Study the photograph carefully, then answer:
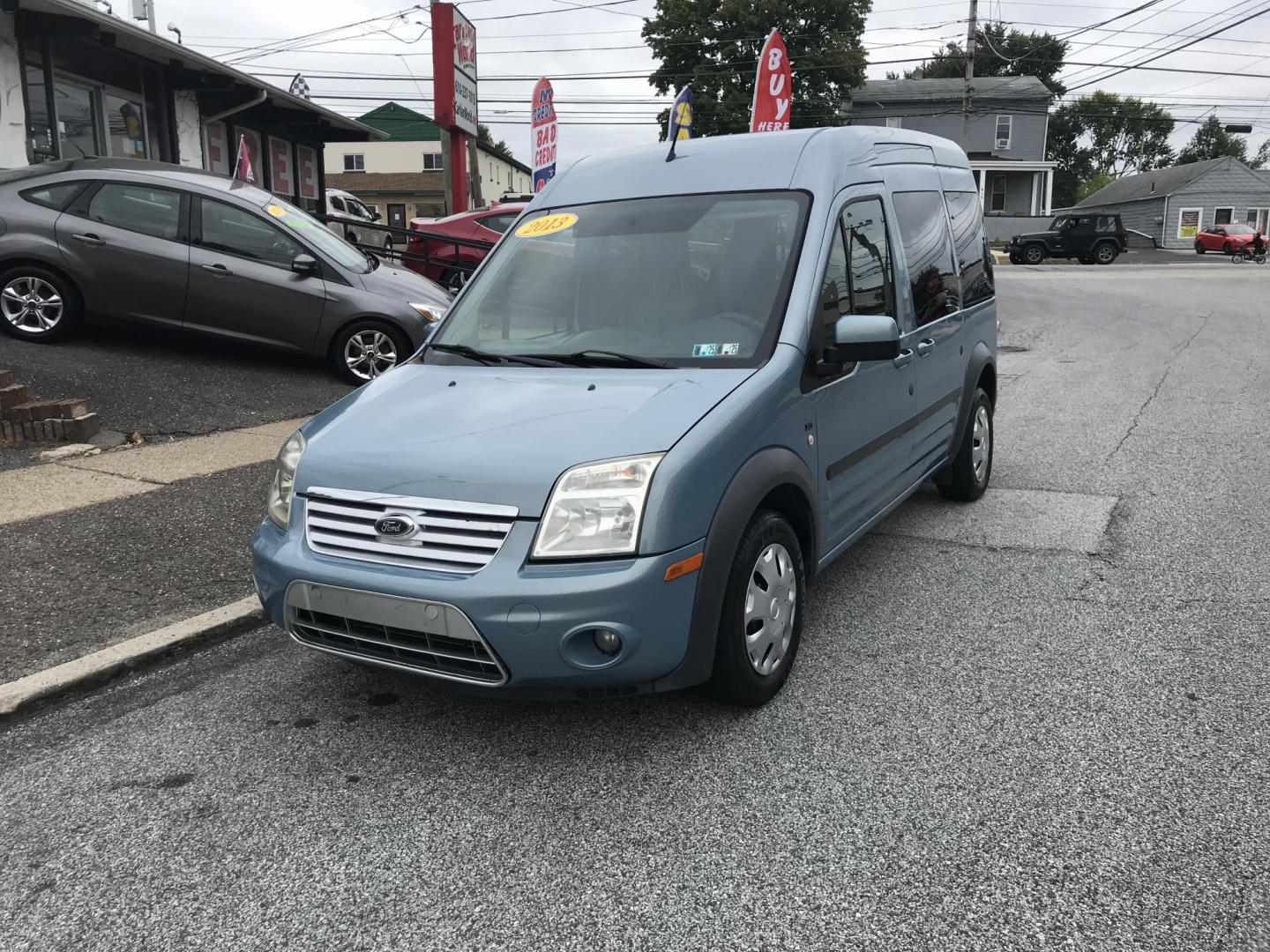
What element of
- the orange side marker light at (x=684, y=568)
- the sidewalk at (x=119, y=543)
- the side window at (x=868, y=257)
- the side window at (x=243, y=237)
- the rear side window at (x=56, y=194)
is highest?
the rear side window at (x=56, y=194)

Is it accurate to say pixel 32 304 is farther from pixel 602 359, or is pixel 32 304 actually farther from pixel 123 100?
pixel 602 359

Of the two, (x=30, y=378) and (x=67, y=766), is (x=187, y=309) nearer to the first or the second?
(x=30, y=378)

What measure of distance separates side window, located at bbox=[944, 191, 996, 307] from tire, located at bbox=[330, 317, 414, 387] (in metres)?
5.34

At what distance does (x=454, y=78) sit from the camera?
1509 centimetres

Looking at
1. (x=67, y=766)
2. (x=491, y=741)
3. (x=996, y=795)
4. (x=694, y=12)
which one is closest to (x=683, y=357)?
(x=491, y=741)

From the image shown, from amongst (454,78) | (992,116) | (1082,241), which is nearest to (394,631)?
(454,78)

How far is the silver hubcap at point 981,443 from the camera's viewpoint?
20.0ft

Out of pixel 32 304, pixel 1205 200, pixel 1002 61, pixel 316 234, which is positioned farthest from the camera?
pixel 1002 61

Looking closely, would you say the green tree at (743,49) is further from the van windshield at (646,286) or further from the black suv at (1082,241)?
the van windshield at (646,286)

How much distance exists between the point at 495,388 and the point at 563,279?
823 millimetres

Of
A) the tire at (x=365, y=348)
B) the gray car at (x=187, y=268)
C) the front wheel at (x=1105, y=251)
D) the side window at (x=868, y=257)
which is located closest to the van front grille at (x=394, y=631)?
the side window at (x=868, y=257)

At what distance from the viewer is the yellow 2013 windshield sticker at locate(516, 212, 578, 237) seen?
4414 mm

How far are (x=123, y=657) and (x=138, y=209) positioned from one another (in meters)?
6.49

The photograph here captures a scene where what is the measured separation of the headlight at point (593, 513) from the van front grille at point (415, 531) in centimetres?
13
